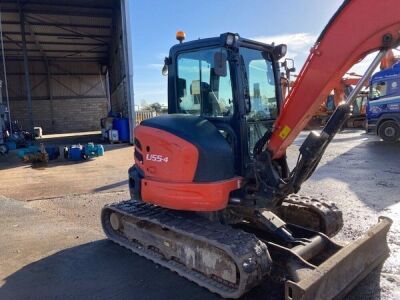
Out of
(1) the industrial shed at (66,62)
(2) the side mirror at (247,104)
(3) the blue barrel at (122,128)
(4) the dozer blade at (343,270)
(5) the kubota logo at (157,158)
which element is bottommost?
(4) the dozer blade at (343,270)

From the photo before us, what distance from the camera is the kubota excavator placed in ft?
10.8

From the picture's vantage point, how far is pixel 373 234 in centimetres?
379

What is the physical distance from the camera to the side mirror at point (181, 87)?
4404mm

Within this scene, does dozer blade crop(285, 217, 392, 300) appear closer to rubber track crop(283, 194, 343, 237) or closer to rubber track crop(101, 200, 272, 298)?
rubber track crop(101, 200, 272, 298)

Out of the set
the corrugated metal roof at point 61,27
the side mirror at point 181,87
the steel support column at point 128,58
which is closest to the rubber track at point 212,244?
the side mirror at point 181,87

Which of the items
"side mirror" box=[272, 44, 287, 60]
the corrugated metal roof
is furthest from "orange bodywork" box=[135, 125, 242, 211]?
the corrugated metal roof

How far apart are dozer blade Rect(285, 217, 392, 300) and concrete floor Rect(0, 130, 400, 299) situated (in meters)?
0.18

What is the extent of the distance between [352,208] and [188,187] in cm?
355

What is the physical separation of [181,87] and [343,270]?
2.54 meters

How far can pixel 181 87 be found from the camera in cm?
444

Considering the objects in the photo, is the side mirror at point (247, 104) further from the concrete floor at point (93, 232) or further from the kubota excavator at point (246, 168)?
the concrete floor at point (93, 232)

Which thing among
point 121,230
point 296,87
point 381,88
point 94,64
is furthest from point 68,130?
point 296,87

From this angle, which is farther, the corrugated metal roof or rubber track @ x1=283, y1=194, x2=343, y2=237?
the corrugated metal roof

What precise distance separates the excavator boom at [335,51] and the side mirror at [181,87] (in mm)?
1209
